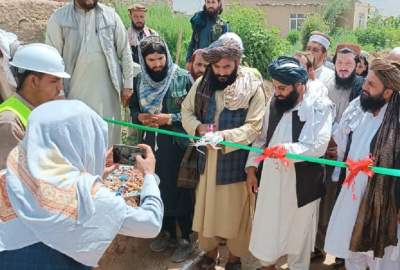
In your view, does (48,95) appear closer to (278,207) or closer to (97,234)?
(97,234)

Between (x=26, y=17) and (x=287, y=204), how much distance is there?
474cm

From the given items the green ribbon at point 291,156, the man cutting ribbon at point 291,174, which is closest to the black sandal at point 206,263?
the man cutting ribbon at point 291,174

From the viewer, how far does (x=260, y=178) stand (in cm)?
390

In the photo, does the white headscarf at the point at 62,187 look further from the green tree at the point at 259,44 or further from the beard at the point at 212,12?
the green tree at the point at 259,44

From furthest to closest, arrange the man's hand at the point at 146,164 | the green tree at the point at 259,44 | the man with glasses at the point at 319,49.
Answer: the green tree at the point at 259,44
the man with glasses at the point at 319,49
the man's hand at the point at 146,164

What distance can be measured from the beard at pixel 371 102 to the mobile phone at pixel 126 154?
1.86 meters

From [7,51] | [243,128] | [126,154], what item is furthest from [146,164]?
[7,51]

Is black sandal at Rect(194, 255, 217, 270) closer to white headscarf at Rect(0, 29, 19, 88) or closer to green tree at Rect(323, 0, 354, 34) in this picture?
white headscarf at Rect(0, 29, 19, 88)

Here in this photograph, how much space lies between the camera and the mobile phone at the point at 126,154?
2.57 metres

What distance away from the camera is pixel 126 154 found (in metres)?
2.62

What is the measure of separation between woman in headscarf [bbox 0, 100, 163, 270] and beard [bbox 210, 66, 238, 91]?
7.03 feet

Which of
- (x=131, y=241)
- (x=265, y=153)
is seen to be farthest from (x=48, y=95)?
(x=131, y=241)

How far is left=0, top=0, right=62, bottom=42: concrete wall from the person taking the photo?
6.43 meters

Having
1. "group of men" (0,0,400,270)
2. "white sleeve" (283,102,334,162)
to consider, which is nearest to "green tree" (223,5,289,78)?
"group of men" (0,0,400,270)
